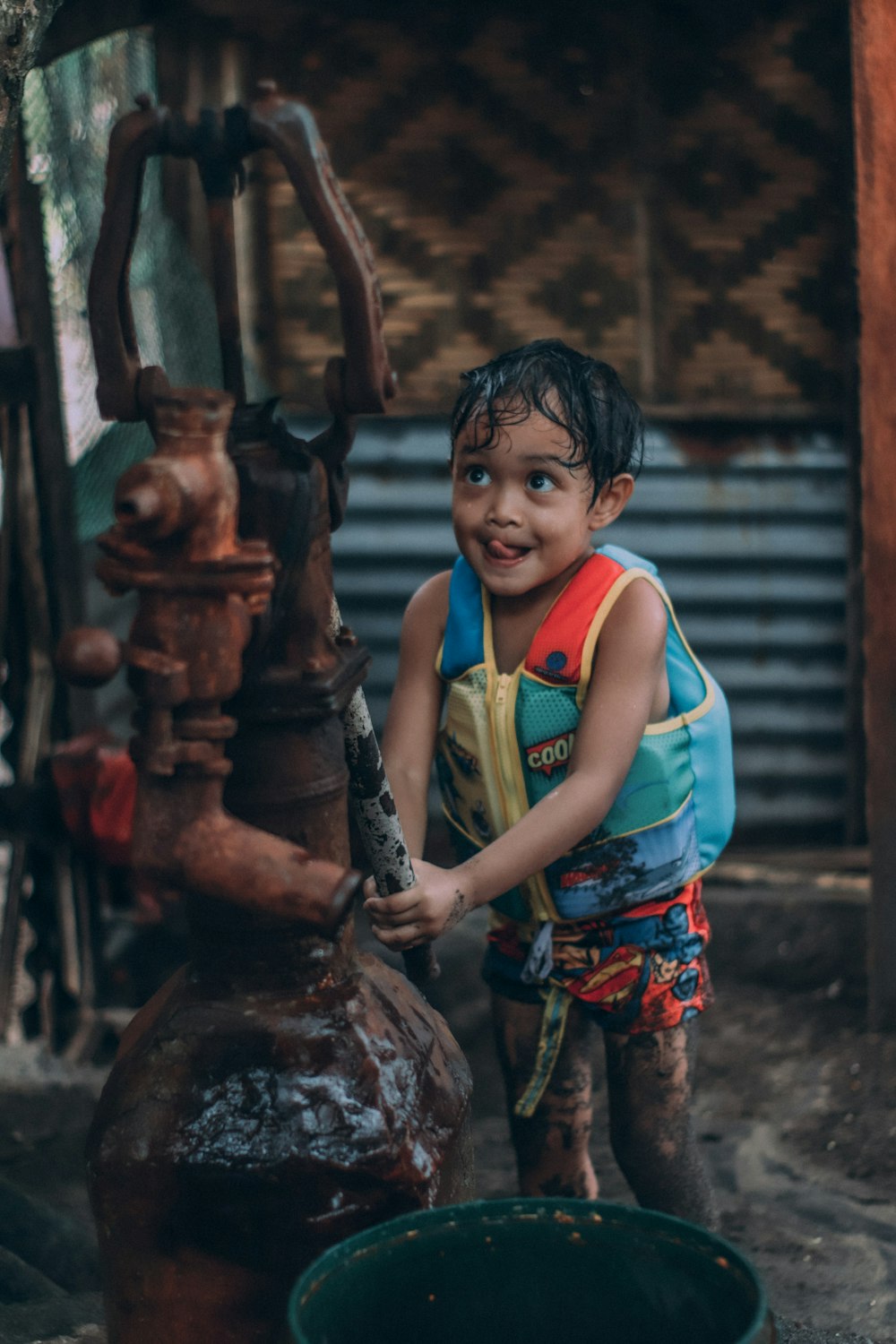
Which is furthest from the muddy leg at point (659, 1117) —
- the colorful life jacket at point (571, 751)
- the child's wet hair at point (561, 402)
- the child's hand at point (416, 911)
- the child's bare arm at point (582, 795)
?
the child's wet hair at point (561, 402)

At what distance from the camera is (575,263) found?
4.39 m

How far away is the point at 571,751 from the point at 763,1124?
5.55 ft

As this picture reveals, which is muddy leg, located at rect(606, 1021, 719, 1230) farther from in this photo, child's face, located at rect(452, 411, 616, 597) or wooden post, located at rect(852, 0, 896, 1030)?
wooden post, located at rect(852, 0, 896, 1030)

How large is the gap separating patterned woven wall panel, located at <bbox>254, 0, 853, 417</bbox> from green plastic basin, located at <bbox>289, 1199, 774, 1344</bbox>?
10.4 feet

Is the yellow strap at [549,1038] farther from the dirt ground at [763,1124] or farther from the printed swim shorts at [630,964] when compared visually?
the dirt ground at [763,1124]

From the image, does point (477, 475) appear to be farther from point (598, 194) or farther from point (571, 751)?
point (598, 194)

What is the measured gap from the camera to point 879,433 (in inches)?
147

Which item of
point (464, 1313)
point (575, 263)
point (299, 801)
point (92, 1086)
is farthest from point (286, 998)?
point (575, 263)

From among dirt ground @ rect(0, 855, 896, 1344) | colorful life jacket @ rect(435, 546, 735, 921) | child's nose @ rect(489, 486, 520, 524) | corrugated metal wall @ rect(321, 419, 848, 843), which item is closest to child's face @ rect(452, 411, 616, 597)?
child's nose @ rect(489, 486, 520, 524)

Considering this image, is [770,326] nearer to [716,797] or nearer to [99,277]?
Result: [716,797]

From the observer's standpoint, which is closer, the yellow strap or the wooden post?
the yellow strap

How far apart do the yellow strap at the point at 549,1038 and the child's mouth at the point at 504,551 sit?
0.78 metres

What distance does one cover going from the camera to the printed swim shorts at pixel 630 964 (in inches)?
97.9

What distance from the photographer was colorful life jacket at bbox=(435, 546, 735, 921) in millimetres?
2324
